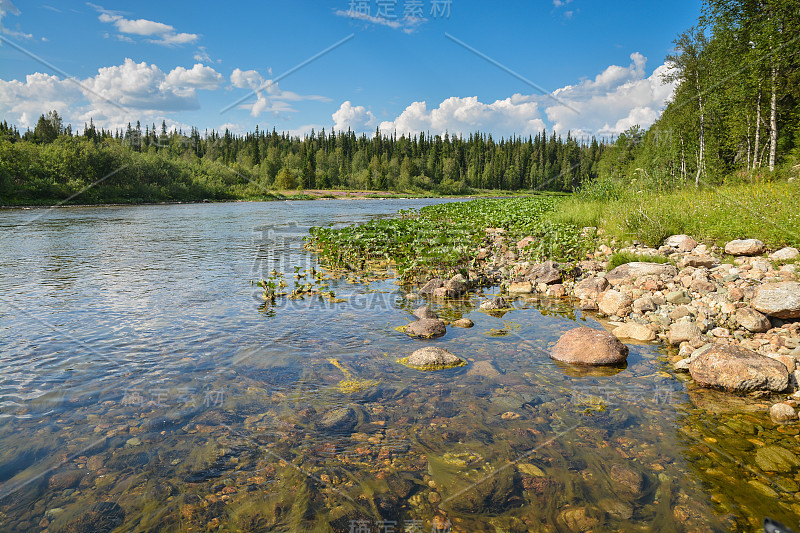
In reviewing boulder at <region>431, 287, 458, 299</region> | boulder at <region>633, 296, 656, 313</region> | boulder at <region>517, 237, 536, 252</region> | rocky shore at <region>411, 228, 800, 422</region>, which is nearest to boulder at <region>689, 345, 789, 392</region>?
rocky shore at <region>411, 228, 800, 422</region>

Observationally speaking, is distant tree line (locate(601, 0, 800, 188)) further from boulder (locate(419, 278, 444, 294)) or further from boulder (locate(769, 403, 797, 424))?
boulder (locate(769, 403, 797, 424))

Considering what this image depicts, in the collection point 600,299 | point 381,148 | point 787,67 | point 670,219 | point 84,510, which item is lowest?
point 84,510

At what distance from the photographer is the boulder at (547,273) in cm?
1026

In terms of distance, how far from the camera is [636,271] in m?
9.16

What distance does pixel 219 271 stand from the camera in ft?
41.9

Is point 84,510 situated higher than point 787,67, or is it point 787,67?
point 787,67

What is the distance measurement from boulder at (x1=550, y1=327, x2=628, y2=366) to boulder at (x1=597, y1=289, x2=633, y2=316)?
6.39 ft

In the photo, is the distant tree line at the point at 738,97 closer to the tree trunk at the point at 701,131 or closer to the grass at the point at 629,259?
the tree trunk at the point at 701,131

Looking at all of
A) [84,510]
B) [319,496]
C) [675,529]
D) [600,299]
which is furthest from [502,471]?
[600,299]

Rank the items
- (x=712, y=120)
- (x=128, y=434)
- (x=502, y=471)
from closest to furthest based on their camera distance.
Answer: (x=502, y=471), (x=128, y=434), (x=712, y=120)

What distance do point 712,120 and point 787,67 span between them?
40.7 ft

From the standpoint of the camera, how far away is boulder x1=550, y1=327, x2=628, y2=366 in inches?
233

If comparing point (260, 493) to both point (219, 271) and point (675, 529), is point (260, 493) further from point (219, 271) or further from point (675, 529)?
point (219, 271)

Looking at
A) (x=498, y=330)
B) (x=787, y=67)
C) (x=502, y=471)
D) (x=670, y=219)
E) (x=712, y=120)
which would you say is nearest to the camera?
(x=502, y=471)
